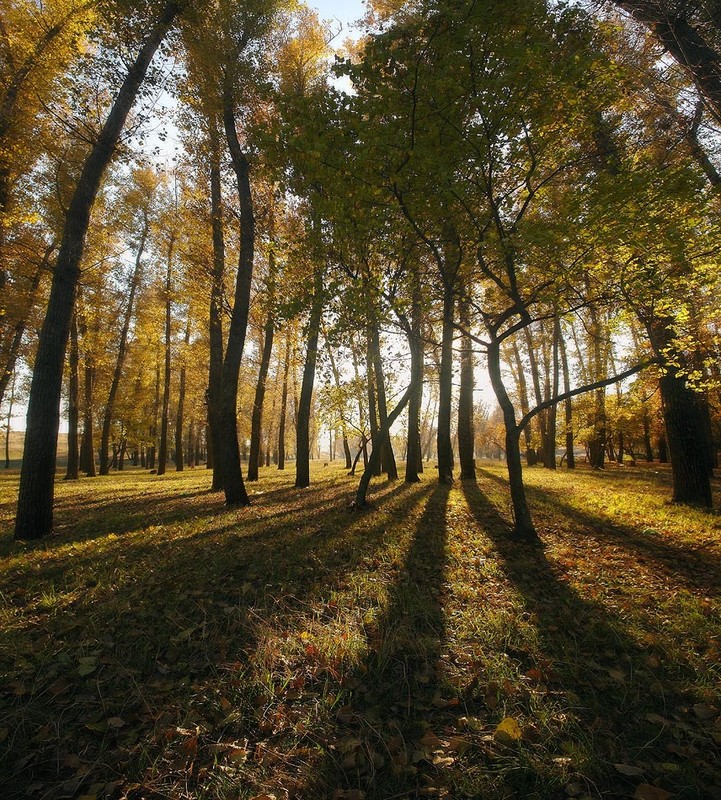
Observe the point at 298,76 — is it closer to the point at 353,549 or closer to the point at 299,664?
the point at 353,549

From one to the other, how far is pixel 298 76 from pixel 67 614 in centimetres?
1427

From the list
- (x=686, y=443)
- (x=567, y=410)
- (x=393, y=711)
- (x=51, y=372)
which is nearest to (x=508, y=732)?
(x=393, y=711)

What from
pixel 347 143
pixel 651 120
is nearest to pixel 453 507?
pixel 347 143

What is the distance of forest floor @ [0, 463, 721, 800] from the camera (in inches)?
90.7

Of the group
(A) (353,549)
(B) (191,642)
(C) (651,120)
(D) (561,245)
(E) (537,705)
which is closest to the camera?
(E) (537,705)

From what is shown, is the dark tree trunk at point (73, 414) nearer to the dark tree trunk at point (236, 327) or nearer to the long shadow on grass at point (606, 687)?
the dark tree trunk at point (236, 327)

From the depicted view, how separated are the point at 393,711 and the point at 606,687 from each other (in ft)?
5.80

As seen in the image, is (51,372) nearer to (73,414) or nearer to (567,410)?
(73,414)

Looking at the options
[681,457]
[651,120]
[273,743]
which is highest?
[651,120]

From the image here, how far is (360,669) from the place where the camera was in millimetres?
3178

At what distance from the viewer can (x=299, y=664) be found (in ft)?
10.7

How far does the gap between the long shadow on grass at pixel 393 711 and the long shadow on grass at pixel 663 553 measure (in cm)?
335

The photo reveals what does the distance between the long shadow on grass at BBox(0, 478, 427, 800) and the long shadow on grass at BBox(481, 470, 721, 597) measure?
14.1ft

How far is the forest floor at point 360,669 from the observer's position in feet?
7.55
